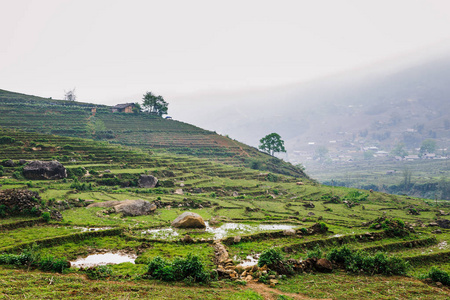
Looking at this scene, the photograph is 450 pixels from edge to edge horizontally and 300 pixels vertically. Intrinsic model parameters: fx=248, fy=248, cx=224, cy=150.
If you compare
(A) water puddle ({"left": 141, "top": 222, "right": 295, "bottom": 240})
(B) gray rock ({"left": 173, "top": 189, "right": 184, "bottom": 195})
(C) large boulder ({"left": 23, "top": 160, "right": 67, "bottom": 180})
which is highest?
(C) large boulder ({"left": 23, "top": 160, "right": 67, "bottom": 180})

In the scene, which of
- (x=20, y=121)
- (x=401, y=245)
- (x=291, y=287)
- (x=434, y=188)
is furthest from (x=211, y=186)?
(x=434, y=188)

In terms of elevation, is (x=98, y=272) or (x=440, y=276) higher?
(x=440, y=276)

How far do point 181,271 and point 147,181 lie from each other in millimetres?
29262

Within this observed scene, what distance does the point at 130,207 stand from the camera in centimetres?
2397

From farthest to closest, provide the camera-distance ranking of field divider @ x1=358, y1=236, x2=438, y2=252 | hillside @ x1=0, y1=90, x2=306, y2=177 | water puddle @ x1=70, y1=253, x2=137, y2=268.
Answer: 1. hillside @ x1=0, y1=90, x2=306, y2=177
2. field divider @ x1=358, y1=236, x2=438, y2=252
3. water puddle @ x1=70, y1=253, x2=137, y2=268

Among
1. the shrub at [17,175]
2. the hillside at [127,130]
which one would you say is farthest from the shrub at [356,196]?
the shrub at [17,175]

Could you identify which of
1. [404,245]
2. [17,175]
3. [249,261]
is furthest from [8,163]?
[404,245]

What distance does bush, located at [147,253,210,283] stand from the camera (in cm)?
1111

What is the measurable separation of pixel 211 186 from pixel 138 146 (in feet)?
109

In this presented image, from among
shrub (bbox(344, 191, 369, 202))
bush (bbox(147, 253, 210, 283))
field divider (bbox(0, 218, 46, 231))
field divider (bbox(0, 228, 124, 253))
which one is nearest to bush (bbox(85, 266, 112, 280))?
bush (bbox(147, 253, 210, 283))

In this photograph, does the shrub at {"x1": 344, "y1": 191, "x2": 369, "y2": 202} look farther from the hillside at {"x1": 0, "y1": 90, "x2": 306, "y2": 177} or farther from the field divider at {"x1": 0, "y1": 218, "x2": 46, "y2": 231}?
the field divider at {"x1": 0, "y1": 218, "x2": 46, "y2": 231}

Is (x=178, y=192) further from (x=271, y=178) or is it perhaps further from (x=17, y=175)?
(x=271, y=178)

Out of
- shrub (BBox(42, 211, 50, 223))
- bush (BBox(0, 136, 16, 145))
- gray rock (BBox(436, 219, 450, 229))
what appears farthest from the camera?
bush (BBox(0, 136, 16, 145))

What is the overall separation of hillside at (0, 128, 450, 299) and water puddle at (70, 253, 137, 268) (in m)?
0.29
